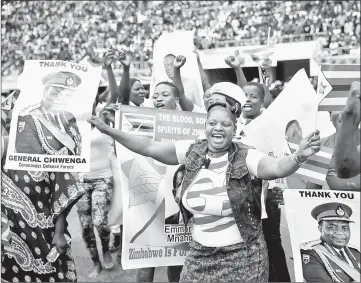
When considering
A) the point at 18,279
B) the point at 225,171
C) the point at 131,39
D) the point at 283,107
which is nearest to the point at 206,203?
the point at 225,171

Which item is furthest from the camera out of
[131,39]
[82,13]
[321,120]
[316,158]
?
[82,13]

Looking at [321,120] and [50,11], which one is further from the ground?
[50,11]

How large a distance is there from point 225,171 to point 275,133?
104 centimetres

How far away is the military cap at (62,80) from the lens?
3748 millimetres

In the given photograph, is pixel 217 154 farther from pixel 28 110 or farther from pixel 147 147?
pixel 28 110

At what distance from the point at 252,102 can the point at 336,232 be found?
5.81 feet

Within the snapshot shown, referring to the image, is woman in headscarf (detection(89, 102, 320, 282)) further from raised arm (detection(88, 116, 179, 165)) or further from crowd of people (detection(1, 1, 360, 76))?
crowd of people (detection(1, 1, 360, 76))

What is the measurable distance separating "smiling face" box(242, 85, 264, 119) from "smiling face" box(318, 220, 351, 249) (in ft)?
5.58

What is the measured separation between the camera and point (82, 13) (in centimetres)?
2953

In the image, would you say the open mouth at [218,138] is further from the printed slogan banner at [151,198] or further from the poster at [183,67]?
the poster at [183,67]

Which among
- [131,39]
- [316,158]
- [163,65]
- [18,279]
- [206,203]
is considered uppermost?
[131,39]

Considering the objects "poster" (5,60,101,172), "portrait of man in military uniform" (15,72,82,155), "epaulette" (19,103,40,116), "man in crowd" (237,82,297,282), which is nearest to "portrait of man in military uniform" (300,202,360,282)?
"man in crowd" (237,82,297,282)

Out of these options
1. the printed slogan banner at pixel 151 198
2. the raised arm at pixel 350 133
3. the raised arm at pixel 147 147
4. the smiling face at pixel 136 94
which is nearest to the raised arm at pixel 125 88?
the smiling face at pixel 136 94

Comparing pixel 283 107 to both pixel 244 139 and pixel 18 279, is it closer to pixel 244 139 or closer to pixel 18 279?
pixel 244 139
